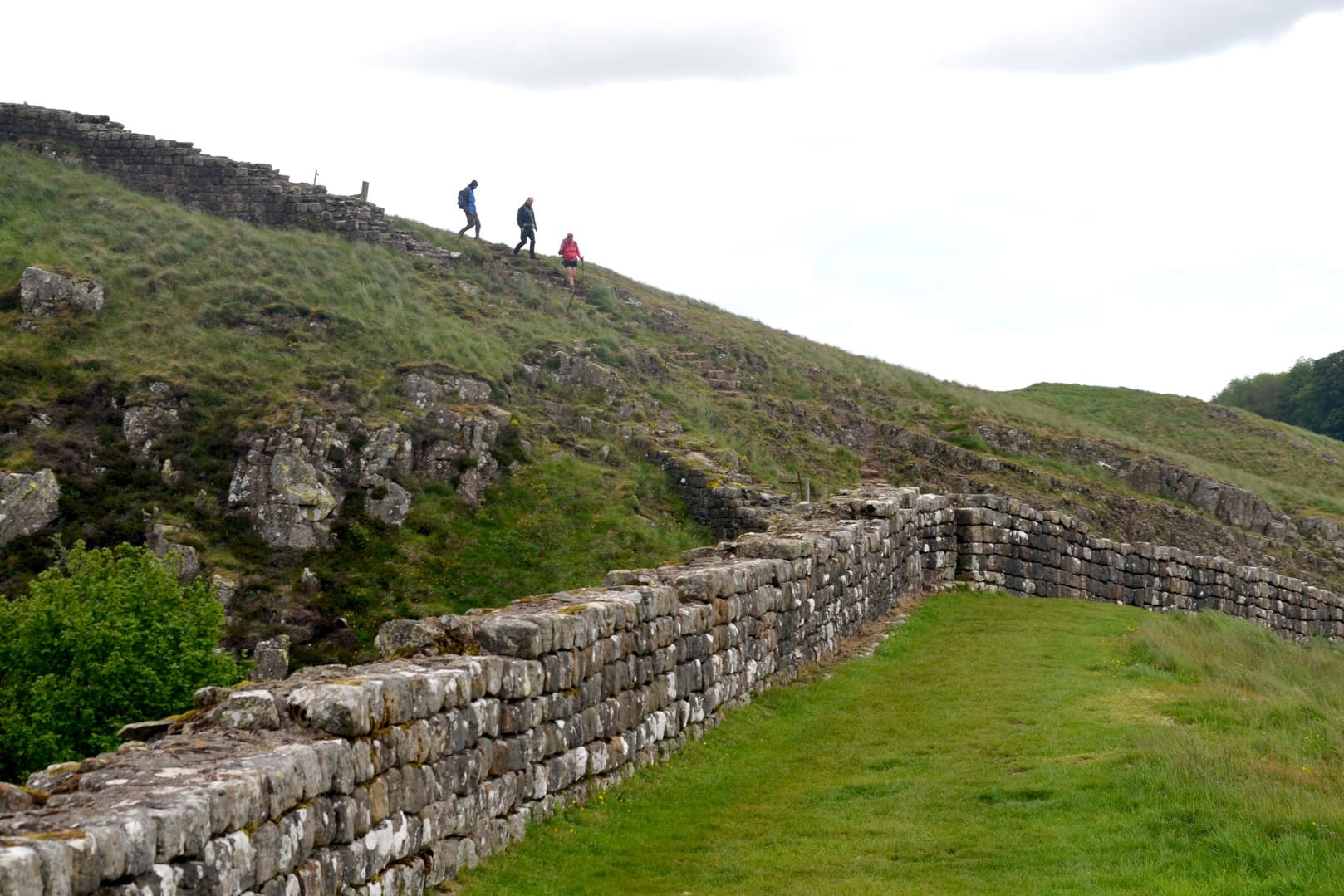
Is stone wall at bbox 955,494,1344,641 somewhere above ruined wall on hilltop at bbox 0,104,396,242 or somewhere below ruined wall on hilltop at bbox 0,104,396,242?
below

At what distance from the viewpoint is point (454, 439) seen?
31.3 metres

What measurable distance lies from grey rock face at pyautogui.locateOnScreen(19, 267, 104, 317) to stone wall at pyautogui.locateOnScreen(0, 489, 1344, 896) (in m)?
20.0

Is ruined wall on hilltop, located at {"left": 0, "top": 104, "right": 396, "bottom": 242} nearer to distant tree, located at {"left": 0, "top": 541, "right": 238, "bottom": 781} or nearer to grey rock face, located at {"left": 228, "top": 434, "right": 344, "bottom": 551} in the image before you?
grey rock face, located at {"left": 228, "top": 434, "right": 344, "bottom": 551}

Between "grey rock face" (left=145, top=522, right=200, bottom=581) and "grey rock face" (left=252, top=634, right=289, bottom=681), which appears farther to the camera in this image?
"grey rock face" (left=145, top=522, right=200, bottom=581)

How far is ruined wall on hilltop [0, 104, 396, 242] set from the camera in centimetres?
4650

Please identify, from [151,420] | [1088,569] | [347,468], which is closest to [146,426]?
[151,420]

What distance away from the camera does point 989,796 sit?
1350 cm

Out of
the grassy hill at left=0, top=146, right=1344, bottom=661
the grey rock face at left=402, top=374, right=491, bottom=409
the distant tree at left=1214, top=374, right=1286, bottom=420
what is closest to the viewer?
the grassy hill at left=0, top=146, right=1344, bottom=661

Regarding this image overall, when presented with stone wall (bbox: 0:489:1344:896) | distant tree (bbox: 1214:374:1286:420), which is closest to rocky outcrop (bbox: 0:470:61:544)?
stone wall (bbox: 0:489:1344:896)

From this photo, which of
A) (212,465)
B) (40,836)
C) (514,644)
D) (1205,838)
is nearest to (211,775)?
(40,836)

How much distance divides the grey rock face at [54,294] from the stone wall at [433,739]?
20.0 meters

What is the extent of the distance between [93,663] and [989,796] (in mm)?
13435

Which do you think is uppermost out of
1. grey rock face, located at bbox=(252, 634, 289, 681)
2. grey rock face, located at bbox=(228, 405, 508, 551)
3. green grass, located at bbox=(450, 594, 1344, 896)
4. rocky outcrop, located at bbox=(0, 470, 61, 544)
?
grey rock face, located at bbox=(228, 405, 508, 551)

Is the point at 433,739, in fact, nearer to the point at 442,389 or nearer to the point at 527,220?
the point at 442,389
